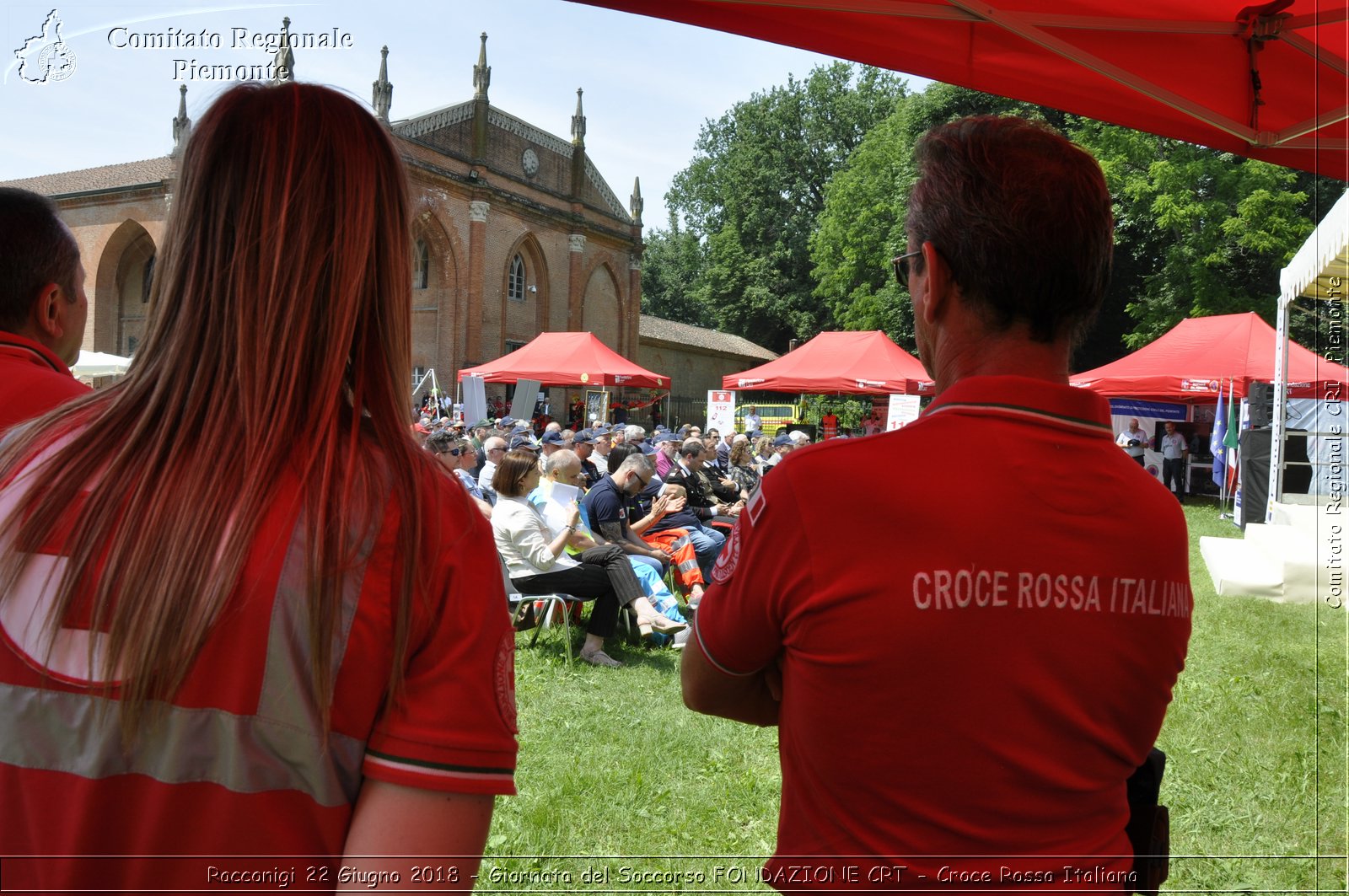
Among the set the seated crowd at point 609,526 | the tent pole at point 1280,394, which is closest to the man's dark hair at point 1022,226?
the seated crowd at point 609,526

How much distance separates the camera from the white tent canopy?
15.5 feet

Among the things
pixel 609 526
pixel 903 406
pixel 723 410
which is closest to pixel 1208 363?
pixel 903 406

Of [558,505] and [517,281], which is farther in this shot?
[517,281]

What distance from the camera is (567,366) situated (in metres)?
A: 19.7

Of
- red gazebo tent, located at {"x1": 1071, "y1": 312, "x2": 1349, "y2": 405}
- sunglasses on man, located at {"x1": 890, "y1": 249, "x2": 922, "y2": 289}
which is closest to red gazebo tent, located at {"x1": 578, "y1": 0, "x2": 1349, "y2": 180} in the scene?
sunglasses on man, located at {"x1": 890, "y1": 249, "x2": 922, "y2": 289}

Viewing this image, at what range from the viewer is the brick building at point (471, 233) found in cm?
3331

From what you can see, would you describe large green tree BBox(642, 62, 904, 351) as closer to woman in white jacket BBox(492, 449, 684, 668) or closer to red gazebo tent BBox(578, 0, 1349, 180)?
woman in white jacket BBox(492, 449, 684, 668)

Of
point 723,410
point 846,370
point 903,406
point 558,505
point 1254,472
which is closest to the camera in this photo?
point 558,505

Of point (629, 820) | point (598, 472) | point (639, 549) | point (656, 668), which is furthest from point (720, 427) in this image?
point (629, 820)

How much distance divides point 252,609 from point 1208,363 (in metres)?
19.8

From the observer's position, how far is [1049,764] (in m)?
1.22

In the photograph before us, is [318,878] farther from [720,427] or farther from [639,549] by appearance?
[720,427]

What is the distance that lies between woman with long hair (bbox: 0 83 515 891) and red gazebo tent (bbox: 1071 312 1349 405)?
1799 cm

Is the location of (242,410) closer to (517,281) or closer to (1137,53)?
(1137,53)
